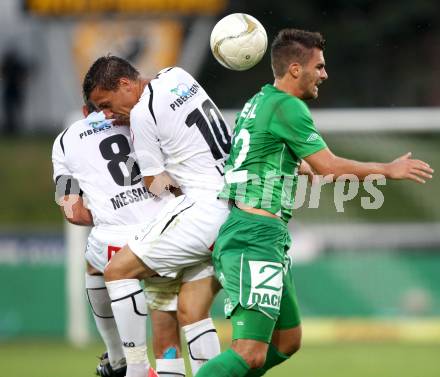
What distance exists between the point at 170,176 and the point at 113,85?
63cm

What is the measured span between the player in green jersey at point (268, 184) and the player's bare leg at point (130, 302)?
0.50 meters

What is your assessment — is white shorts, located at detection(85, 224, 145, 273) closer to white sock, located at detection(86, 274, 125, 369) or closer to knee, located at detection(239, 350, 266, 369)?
white sock, located at detection(86, 274, 125, 369)

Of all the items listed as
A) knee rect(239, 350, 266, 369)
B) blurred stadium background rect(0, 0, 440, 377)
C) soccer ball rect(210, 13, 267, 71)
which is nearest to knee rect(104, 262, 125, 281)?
knee rect(239, 350, 266, 369)

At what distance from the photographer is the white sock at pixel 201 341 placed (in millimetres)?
6750

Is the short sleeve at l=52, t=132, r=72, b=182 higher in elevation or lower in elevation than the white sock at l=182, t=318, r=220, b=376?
higher

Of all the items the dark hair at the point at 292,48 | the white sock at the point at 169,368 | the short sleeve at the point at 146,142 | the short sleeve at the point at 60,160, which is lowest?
the white sock at the point at 169,368

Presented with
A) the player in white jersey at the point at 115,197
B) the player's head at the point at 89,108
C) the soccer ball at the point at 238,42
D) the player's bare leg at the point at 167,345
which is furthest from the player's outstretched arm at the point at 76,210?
the soccer ball at the point at 238,42

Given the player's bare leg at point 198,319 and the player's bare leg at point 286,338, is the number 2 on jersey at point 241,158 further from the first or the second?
the player's bare leg at point 286,338

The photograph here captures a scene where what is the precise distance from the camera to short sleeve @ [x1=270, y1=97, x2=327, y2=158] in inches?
247

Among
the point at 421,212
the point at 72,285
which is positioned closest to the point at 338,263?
the point at 421,212

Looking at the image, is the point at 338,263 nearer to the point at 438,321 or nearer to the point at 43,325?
the point at 438,321

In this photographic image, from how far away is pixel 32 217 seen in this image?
63.5ft

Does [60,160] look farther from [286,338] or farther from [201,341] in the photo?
[286,338]

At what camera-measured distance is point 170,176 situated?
268 inches
